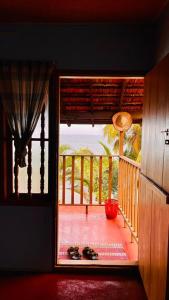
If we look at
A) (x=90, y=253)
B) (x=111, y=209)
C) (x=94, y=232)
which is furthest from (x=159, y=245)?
(x=111, y=209)

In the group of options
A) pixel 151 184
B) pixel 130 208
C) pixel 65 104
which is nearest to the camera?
pixel 151 184

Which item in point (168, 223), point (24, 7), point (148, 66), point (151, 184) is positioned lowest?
point (168, 223)

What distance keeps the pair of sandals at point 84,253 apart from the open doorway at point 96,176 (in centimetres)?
16

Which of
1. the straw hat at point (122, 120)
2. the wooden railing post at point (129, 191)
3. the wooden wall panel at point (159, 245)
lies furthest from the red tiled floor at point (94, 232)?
the straw hat at point (122, 120)

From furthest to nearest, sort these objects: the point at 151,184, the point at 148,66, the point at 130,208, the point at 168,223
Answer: the point at 130,208 → the point at 148,66 → the point at 151,184 → the point at 168,223

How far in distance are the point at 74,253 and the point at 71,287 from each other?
54 centimetres

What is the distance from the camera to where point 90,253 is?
9.23 feet

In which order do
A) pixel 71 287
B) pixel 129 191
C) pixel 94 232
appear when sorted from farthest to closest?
pixel 129 191 → pixel 94 232 → pixel 71 287

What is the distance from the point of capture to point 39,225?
8.09 feet

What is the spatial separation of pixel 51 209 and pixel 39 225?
195mm

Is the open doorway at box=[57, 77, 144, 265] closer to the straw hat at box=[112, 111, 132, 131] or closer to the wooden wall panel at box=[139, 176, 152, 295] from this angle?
the straw hat at box=[112, 111, 132, 131]

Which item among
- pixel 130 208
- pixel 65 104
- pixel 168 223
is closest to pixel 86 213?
pixel 130 208

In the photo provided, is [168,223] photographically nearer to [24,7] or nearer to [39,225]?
[39,225]

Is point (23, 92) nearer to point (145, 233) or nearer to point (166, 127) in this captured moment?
point (166, 127)
